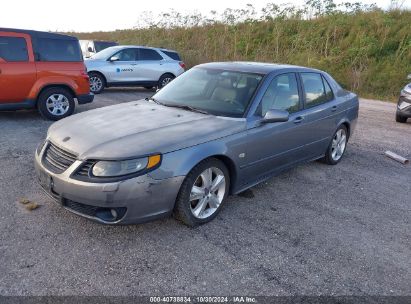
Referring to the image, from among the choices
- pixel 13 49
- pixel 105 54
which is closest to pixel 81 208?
pixel 13 49

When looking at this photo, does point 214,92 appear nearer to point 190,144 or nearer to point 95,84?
point 190,144

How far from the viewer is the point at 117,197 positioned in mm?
3115

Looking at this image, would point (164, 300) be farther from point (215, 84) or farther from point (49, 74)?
point (49, 74)

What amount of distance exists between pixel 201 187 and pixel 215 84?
1460 mm

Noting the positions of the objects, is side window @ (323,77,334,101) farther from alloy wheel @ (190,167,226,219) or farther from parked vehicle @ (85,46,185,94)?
parked vehicle @ (85,46,185,94)

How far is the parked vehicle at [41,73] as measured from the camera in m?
7.31

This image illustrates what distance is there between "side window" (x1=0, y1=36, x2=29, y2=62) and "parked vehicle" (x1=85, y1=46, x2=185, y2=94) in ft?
15.2

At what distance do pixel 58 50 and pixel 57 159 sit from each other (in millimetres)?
5294

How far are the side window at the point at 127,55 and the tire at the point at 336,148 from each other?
889cm

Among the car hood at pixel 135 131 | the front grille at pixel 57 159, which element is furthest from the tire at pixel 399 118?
the front grille at pixel 57 159

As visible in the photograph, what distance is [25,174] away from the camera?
15.7 feet

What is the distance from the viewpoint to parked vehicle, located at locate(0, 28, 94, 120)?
731 cm

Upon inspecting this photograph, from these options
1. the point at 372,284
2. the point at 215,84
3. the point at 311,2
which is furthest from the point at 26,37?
the point at 311,2

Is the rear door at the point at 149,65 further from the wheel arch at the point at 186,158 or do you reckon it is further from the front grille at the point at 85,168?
the front grille at the point at 85,168
